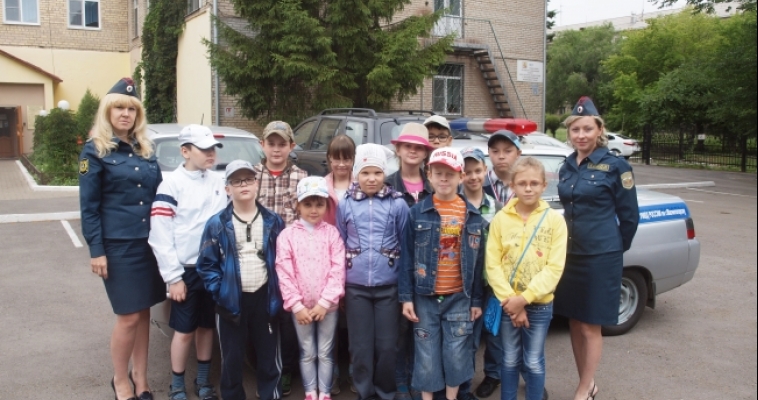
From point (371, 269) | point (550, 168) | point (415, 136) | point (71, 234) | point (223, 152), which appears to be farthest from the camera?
point (71, 234)

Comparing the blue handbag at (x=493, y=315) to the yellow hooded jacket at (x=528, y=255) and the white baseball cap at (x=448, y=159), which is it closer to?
the yellow hooded jacket at (x=528, y=255)

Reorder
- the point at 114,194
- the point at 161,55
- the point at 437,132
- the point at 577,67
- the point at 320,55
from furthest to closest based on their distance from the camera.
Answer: the point at 577,67 → the point at 161,55 → the point at 320,55 → the point at 437,132 → the point at 114,194

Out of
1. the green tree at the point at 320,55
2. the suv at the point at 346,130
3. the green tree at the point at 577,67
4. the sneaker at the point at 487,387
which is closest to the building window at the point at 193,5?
the green tree at the point at 320,55

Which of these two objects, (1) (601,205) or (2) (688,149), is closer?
(1) (601,205)

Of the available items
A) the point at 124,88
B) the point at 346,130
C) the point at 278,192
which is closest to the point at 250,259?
the point at 278,192

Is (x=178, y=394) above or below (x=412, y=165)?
below

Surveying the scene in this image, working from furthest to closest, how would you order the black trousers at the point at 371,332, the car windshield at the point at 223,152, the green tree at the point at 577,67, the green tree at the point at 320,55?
1. the green tree at the point at 577,67
2. the green tree at the point at 320,55
3. the car windshield at the point at 223,152
4. the black trousers at the point at 371,332

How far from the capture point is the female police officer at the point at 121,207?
3.75 metres

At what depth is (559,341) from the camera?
5449 mm

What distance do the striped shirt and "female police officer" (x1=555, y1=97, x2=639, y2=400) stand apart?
1915mm

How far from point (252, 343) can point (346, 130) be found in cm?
548

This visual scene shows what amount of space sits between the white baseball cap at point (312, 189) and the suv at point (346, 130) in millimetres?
4063

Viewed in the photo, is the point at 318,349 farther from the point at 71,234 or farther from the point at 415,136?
the point at 71,234

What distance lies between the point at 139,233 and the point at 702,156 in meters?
26.8
